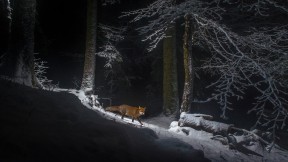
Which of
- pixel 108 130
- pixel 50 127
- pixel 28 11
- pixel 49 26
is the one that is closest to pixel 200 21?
pixel 28 11

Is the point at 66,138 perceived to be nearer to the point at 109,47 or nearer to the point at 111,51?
the point at 109,47

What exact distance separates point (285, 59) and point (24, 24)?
833 cm

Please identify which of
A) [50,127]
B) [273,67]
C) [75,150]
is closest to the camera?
[75,150]

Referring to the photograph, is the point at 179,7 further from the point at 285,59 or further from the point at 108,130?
the point at 108,130

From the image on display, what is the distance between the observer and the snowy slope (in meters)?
4.84

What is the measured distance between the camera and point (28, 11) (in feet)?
34.8

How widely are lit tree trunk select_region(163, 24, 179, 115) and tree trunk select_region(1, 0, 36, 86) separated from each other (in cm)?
646

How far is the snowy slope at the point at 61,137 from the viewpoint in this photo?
15.9ft

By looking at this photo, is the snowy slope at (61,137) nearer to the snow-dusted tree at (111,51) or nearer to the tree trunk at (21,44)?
the tree trunk at (21,44)

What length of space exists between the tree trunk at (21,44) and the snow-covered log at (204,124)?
5.54 m

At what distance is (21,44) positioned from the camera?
410 inches

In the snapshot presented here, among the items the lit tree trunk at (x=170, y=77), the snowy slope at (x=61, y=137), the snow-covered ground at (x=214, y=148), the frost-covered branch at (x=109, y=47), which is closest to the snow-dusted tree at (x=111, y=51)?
the frost-covered branch at (x=109, y=47)

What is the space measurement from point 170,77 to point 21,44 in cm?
692

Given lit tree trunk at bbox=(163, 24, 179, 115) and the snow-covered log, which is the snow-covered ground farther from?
lit tree trunk at bbox=(163, 24, 179, 115)
